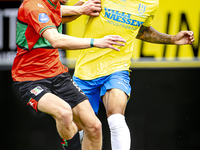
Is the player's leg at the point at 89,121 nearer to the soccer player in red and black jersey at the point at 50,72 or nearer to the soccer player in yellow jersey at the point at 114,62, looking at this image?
the soccer player in red and black jersey at the point at 50,72

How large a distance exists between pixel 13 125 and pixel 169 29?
8.42 ft

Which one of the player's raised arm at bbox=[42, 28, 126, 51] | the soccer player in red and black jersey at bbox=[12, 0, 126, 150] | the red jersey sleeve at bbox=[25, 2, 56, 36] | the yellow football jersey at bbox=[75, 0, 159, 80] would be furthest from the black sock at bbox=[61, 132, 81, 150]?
the red jersey sleeve at bbox=[25, 2, 56, 36]

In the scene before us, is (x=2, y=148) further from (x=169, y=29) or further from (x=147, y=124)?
(x=169, y=29)

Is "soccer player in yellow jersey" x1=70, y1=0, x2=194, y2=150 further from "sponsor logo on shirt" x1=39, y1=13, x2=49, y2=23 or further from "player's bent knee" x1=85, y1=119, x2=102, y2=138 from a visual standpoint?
"sponsor logo on shirt" x1=39, y1=13, x2=49, y2=23

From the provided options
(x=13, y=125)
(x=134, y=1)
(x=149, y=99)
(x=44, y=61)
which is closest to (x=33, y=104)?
(x=44, y=61)

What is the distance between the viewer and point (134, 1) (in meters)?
3.55

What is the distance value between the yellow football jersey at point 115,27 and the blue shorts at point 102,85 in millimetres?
55

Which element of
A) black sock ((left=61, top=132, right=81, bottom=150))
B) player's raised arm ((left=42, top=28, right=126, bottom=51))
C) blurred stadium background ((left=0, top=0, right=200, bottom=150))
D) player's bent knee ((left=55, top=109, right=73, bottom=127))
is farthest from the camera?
blurred stadium background ((left=0, top=0, right=200, bottom=150))

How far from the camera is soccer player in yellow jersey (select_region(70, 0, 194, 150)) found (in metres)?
3.41

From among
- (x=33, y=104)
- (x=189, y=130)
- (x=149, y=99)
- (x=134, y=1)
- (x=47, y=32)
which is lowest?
(x=189, y=130)

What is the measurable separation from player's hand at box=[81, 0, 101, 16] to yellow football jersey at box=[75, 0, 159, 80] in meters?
0.05

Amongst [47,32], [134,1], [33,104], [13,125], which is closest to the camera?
[47,32]

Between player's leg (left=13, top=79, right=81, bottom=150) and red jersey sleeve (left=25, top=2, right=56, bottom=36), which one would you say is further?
player's leg (left=13, top=79, right=81, bottom=150)

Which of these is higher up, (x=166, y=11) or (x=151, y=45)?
(x=166, y=11)
